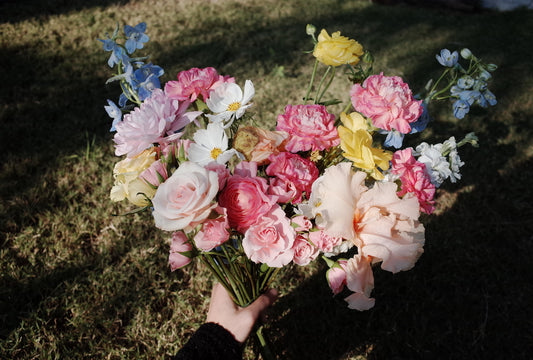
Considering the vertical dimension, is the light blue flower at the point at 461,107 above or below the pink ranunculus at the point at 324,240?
above

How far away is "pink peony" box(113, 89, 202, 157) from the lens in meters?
0.70

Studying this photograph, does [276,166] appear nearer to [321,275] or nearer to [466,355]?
[321,275]

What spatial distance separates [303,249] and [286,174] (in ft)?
0.57

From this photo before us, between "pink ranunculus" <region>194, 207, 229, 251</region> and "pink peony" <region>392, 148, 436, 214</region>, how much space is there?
36 centimetres

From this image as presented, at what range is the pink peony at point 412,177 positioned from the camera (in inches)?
27.9

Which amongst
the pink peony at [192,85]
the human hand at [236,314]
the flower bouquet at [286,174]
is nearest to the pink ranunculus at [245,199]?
the flower bouquet at [286,174]

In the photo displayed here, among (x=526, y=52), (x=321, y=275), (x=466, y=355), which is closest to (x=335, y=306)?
(x=321, y=275)

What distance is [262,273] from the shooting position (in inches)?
36.7

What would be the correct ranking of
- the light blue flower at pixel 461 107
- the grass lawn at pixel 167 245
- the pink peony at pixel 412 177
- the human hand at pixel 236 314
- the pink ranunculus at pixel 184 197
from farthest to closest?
1. the grass lawn at pixel 167 245
2. the human hand at pixel 236 314
3. the light blue flower at pixel 461 107
4. the pink peony at pixel 412 177
5. the pink ranunculus at pixel 184 197

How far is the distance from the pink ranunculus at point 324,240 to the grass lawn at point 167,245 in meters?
0.97

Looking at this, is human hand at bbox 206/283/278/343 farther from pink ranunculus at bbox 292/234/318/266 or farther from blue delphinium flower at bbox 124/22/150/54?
blue delphinium flower at bbox 124/22/150/54

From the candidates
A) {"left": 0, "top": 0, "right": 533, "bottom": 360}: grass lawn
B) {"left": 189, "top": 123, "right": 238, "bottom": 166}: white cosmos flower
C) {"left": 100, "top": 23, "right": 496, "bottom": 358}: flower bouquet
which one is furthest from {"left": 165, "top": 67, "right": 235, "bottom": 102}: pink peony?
{"left": 0, "top": 0, "right": 533, "bottom": 360}: grass lawn

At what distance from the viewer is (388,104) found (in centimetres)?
73

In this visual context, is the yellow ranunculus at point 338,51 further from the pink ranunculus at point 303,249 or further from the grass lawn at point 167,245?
the grass lawn at point 167,245
